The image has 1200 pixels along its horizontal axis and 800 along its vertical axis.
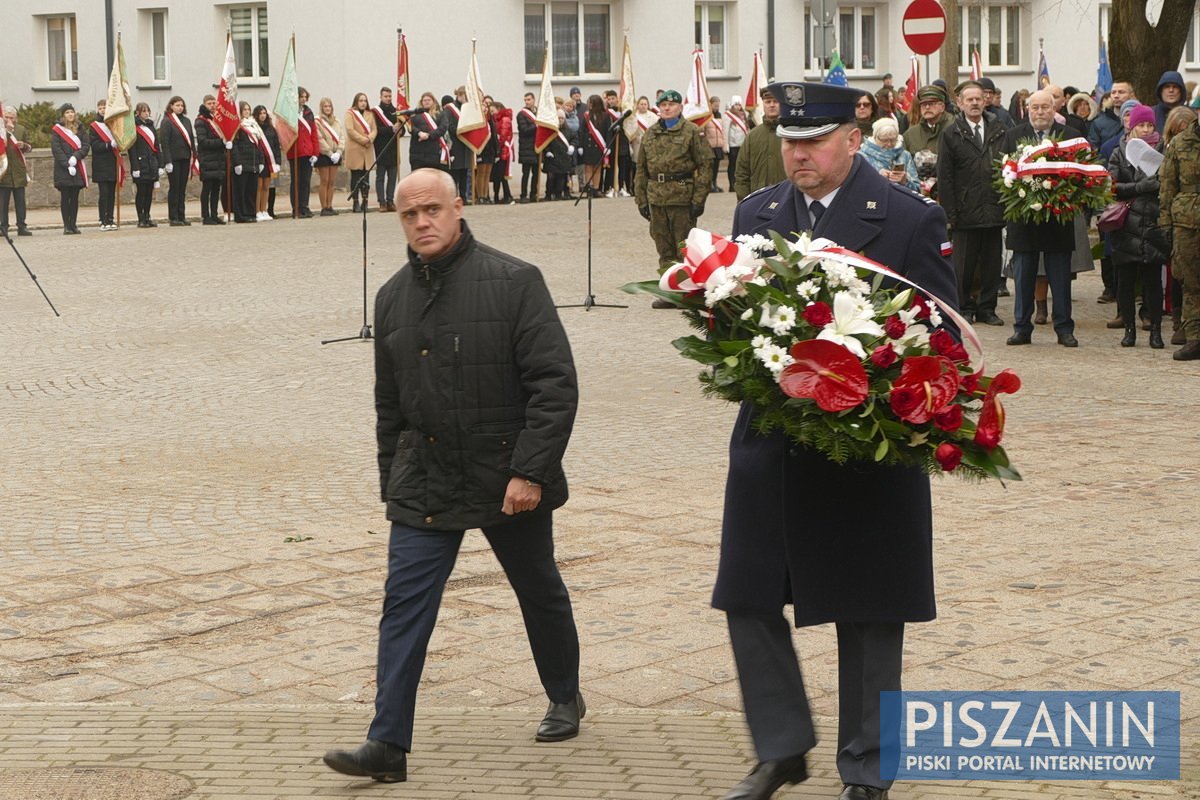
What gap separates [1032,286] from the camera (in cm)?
1551

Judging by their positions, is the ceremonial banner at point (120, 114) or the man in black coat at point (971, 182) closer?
the man in black coat at point (971, 182)

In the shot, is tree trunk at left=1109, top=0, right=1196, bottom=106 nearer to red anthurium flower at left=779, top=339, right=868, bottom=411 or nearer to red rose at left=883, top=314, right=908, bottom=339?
red rose at left=883, top=314, right=908, bottom=339

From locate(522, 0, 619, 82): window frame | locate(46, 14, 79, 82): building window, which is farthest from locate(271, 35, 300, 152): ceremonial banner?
locate(46, 14, 79, 82): building window

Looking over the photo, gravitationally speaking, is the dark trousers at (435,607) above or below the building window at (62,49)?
below

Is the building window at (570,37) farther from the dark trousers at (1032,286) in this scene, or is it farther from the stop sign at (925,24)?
the dark trousers at (1032,286)

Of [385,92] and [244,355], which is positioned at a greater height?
[385,92]

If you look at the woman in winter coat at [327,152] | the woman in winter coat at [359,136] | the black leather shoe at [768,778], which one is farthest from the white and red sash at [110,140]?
the black leather shoe at [768,778]

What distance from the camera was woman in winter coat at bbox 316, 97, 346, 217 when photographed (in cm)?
3216

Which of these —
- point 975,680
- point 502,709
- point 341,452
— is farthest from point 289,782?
point 341,452

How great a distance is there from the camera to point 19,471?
35.7ft

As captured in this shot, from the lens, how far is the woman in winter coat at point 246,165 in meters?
30.0

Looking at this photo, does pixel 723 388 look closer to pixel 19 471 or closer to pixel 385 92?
pixel 19 471

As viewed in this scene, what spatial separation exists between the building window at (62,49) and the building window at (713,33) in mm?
14107

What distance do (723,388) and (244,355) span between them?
437 inches
